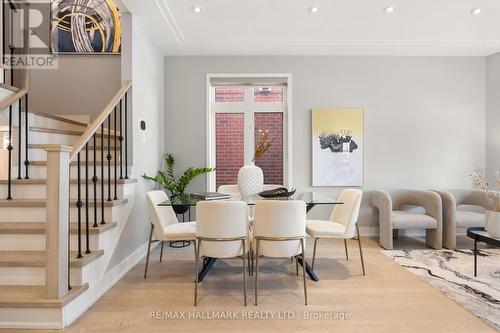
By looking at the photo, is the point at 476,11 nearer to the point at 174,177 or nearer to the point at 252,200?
the point at 252,200

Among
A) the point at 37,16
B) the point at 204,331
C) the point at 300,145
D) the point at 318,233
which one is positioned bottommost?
the point at 204,331

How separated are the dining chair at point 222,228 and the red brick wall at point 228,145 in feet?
8.55

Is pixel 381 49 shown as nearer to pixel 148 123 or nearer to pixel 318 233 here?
pixel 318 233

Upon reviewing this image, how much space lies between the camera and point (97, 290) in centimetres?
265

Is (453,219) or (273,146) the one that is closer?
(453,219)

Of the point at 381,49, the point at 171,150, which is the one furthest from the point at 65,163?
the point at 381,49

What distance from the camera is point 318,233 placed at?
3.01 meters

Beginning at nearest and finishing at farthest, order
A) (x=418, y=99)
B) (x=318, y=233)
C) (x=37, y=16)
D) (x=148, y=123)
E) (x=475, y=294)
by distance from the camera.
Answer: (x=475, y=294) < (x=318, y=233) < (x=148, y=123) < (x=37, y=16) < (x=418, y=99)

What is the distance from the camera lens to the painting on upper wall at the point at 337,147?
16.1 feet

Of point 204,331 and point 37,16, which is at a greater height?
point 37,16

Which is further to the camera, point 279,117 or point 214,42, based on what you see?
point 279,117

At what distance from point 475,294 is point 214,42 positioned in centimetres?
422

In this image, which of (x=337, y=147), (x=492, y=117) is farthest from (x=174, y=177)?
(x=492, y=117)

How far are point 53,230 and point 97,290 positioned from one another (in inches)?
31.2
